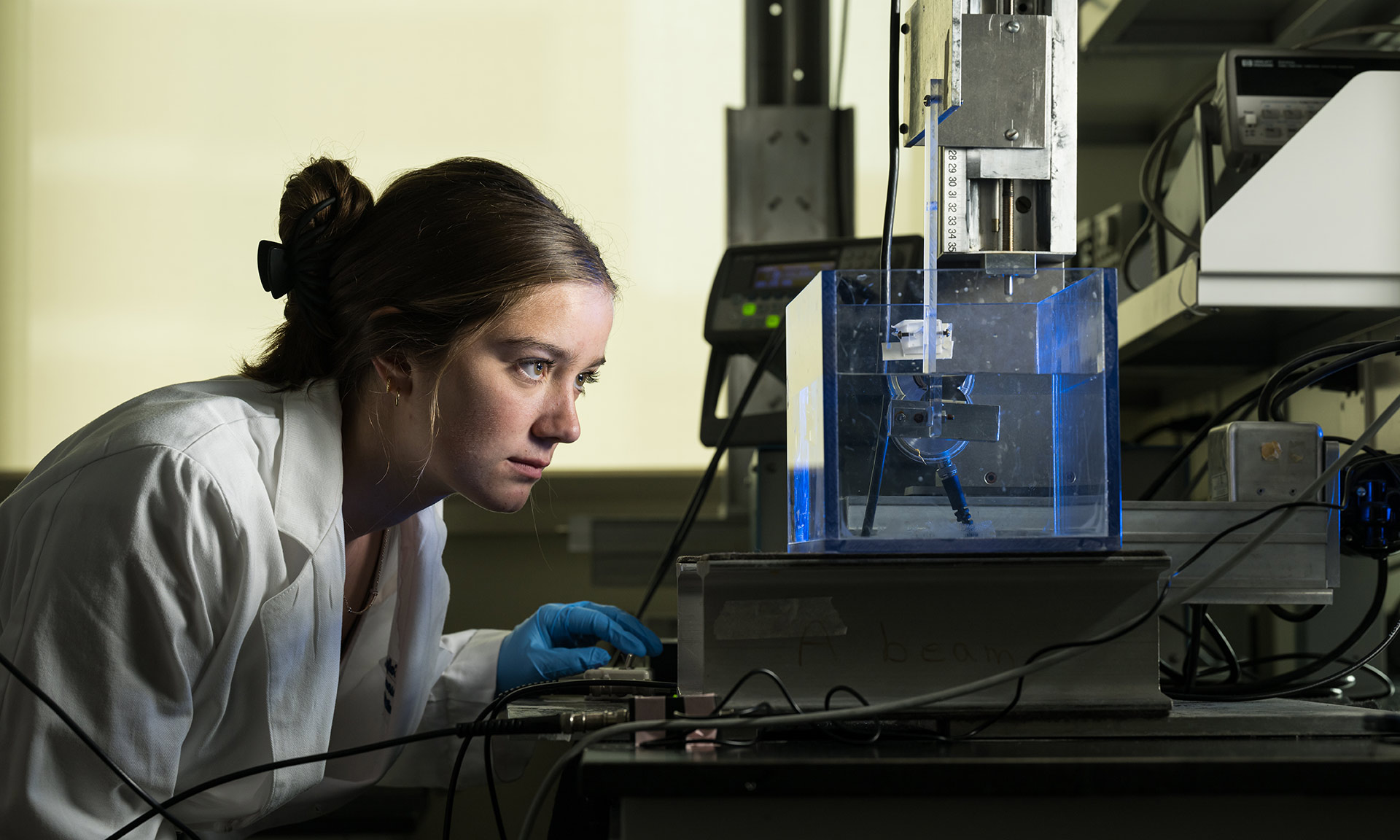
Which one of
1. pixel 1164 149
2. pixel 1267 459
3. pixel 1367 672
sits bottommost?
pixel 1367 672

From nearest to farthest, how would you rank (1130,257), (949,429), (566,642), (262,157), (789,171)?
(949,429) → (566,642) → (1130,257) → (789,171) → (262,157)

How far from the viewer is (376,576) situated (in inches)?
54.8

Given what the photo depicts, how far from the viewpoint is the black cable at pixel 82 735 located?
80cm

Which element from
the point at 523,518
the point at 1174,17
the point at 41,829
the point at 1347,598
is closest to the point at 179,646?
the point at 41,829

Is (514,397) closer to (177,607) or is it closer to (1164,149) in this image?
(177,607)

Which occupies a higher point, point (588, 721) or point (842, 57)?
point (842, 57)

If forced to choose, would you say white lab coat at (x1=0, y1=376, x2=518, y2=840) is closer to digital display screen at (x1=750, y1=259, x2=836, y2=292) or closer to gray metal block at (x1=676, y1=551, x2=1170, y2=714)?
gray metal block at (x1=676, y1=551, x2=1170, y2=714)

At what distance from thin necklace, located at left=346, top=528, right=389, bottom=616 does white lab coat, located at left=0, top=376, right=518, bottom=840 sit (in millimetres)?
234

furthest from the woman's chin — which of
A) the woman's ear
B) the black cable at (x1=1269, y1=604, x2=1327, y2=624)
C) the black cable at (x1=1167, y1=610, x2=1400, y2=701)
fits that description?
the black cable at (x1=1269, y1=604, x2=1327, y2=624)

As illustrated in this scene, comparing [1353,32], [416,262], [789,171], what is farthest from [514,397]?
[789,171]

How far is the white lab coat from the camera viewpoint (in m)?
0.87

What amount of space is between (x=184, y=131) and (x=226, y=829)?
2.00 meters

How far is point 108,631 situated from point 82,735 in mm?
96

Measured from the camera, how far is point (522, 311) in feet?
3.74
